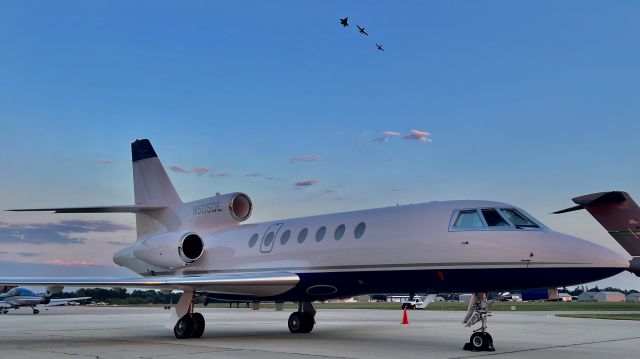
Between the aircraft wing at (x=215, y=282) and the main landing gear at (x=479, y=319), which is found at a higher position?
the aircraft wing at (x=215, y=282)

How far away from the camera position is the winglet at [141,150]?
2153 centimetres

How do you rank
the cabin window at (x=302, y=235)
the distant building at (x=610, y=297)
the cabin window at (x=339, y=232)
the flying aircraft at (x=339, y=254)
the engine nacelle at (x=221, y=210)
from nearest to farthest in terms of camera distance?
the flying aircraft at (x=339, y=254) < the cabin window at (x=339, y=232) < the cabin window at (x=302, y=235) < the engine nacelle at (x=221, y=210) < the distant building at (x=610, y=297)

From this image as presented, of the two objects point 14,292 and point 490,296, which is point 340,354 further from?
point 14,292

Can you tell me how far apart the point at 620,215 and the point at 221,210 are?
21.2 meters

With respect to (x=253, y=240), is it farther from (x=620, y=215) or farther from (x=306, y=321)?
(x=620, y=215)

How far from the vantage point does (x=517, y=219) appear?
12.0 meters

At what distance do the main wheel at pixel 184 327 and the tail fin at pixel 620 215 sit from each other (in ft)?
74.5

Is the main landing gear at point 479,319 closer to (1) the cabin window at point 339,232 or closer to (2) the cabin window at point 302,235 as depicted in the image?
(1) the cabin window at point 339,232

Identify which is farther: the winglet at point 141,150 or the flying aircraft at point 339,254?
the winglet at point 141,150


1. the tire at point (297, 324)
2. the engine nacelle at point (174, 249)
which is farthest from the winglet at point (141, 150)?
the tire at point (297, 324)

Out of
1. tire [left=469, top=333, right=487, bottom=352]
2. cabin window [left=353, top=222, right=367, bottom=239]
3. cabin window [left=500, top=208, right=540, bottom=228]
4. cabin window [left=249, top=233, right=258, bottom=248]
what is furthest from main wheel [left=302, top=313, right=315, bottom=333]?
cabin window [left=500, top=208, right=540, bottom=228]

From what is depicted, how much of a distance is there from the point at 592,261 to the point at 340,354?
4.82m

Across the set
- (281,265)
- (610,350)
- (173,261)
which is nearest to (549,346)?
(610,350)

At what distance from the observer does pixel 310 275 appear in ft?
48.3
